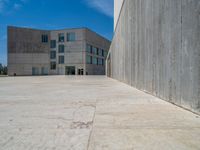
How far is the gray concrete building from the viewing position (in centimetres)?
4491

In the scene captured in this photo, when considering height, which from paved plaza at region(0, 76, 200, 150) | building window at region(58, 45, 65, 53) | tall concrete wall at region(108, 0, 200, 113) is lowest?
paved plaza at region(0, 76, 200, 150)

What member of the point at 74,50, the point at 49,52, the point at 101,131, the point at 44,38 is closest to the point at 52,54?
the point at 49,52

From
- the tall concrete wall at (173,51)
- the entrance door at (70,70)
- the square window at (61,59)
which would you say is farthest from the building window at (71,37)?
the tall concrete wall at (173,51)

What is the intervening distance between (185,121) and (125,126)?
0.98m

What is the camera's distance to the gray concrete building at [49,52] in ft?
147

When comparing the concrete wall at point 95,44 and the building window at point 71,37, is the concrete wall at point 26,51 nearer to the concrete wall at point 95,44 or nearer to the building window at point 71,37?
the building window at point 71,37

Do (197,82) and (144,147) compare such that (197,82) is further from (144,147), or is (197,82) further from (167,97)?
(144,147)

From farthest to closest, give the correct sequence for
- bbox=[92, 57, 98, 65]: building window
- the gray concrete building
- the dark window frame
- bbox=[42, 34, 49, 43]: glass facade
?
bbox=[92, 57, 98, 65]: building window < bbox=[42, 34, 49, 43]: glass facade < the dark window frame < the gray concrete building

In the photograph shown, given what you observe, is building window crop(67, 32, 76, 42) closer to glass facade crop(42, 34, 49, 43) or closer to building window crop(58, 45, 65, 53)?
building window crop(58, 45, 65, 53)

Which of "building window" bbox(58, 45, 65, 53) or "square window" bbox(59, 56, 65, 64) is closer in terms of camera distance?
"building window" bbox(58, 45, 65, 53)

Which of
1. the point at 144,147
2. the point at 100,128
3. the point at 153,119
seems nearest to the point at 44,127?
the point at 100,128

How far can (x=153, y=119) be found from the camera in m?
2.69

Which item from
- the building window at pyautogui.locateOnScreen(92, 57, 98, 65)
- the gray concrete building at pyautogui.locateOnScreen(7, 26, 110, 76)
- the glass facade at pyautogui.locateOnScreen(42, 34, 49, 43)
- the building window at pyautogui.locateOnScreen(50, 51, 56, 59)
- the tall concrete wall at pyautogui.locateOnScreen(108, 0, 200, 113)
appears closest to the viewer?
the tall concrete wall at pyautogui.locateOnScreen(108, 0, 200, 113)

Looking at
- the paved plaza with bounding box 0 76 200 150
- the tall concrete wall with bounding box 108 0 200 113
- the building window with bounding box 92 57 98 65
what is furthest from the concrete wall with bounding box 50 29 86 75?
the paved plaza with bounding box 0 76 200 150
